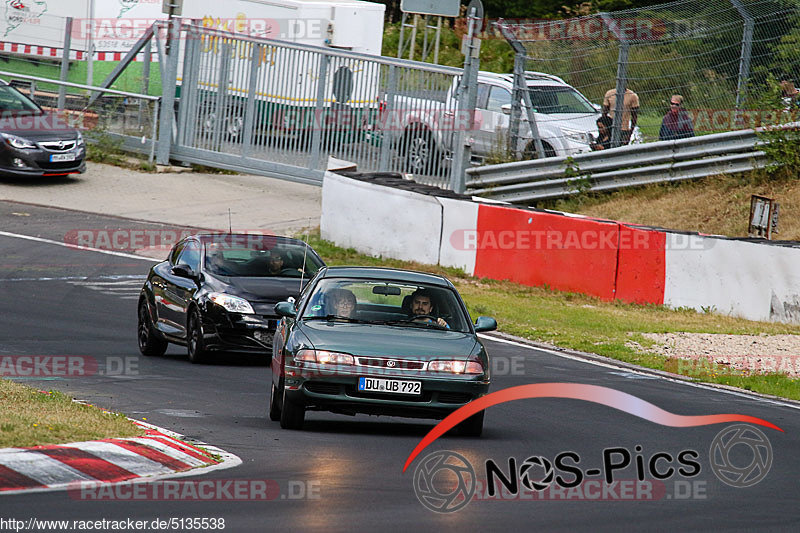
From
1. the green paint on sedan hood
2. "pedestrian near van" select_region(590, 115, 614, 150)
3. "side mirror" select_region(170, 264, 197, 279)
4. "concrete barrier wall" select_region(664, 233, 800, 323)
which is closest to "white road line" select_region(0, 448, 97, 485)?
the green paint on sedan hood

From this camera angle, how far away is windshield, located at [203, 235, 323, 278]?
15242mm

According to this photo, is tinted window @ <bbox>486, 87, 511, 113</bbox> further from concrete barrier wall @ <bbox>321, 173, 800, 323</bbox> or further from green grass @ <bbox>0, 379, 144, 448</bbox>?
green grass @ <bbox>0, 379, 144, 448</bbox>

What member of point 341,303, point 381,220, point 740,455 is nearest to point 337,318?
point 341,303

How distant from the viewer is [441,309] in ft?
36.6

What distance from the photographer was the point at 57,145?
90.4 ft

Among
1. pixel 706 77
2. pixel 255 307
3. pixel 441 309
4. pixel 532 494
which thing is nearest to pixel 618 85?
pixel 706 77

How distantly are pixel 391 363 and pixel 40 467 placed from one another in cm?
305

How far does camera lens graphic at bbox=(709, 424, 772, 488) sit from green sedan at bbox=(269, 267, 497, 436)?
183cm

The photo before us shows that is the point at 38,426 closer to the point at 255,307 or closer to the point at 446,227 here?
the point at 255,307

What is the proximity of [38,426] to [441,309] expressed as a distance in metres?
3.70

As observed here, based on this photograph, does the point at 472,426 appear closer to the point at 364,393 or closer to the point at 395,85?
the point at 364,393

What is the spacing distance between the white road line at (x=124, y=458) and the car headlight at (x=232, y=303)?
5.90 metres

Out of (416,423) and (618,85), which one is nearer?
(416,423)

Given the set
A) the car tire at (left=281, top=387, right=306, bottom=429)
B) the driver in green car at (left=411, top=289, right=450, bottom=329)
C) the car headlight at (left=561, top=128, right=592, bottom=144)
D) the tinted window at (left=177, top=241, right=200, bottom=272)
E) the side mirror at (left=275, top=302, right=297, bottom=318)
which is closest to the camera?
the car tire at (left=281, top=387, right=306, bottom=429)
